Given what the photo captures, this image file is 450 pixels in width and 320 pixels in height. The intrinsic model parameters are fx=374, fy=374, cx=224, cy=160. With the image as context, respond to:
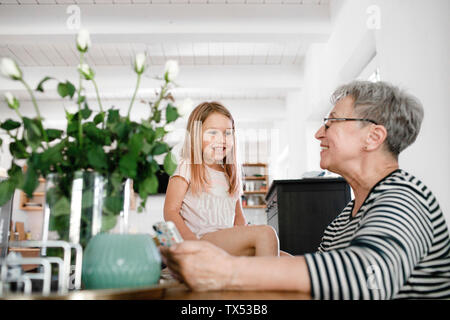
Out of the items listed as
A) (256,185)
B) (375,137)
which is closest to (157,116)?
(375,137)

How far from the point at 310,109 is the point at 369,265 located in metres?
4.50

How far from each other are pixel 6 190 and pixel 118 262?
290 millimetres

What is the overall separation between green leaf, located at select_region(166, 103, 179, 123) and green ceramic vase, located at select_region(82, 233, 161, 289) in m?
0.24

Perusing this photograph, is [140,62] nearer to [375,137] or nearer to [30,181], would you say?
[30,181]

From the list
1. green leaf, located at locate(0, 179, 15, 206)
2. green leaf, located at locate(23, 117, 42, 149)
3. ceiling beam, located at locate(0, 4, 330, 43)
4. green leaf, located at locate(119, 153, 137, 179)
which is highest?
ceiling beam, located at locate(0, 4, 330, 43)

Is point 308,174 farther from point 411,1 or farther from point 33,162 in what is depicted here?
point 33,162

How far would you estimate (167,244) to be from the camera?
781 mm

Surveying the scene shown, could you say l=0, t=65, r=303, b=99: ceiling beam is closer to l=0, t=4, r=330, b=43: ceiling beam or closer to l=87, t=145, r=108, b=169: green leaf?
l=0, t=4, r=330, b=43: ceiling beam

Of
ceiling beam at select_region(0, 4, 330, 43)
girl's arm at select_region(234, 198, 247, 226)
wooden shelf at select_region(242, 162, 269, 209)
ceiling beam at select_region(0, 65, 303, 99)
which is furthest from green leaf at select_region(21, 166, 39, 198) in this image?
wooden shelf at select_region(242, 162, 269, 209)

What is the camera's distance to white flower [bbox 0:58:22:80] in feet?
2.23

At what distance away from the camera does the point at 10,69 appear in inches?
27.1

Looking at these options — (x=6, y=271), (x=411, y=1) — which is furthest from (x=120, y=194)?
(x=411, y=1)

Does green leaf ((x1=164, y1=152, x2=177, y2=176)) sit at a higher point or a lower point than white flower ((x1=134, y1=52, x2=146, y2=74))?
lower

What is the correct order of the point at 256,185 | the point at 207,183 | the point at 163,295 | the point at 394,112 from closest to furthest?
the point at 163,295 < the point at 394,112 < the point at 207,183 < the point at 256,185
